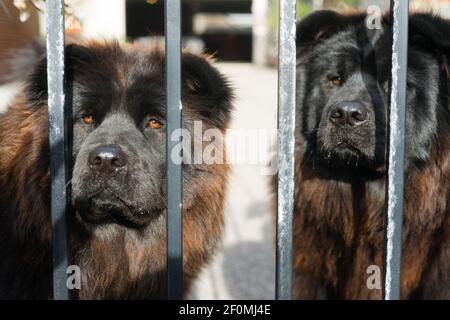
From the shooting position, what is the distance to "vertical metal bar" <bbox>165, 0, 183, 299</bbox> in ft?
5.07

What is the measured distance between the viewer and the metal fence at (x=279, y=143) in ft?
5.15

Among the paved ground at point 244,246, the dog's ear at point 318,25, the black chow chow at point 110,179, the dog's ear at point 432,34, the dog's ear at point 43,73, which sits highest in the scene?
the dog's ear at point 318,25

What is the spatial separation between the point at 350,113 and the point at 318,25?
2.13 feet

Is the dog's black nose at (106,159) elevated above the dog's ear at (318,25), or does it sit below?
below

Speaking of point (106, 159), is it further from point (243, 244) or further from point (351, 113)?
point (243, 244)

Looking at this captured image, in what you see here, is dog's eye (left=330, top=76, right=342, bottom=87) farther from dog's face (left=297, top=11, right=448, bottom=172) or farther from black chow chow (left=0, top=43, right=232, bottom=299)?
black chow chow (left=0, top=43, right=232, bottom=299)

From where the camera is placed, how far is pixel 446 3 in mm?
3447

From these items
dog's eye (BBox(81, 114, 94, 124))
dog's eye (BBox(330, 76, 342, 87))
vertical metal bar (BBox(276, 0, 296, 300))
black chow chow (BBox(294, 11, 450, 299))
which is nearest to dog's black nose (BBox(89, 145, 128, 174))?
dog's eye (BBox(81, 114, 94, 124))

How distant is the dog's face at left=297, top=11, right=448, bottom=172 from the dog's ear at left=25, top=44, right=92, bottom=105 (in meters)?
1.15

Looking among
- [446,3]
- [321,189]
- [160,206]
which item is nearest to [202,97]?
[160,206]

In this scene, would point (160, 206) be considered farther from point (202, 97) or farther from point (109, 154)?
point (202, 97)

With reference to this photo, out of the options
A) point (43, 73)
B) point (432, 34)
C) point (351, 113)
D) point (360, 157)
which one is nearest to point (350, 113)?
point (351, 113)

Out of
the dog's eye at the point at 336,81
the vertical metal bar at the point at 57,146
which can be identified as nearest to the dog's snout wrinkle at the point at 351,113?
the dog's eye at the point at 336,81

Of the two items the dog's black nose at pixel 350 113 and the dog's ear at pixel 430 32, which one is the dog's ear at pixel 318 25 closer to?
the dog's ear at pixel 430 32
